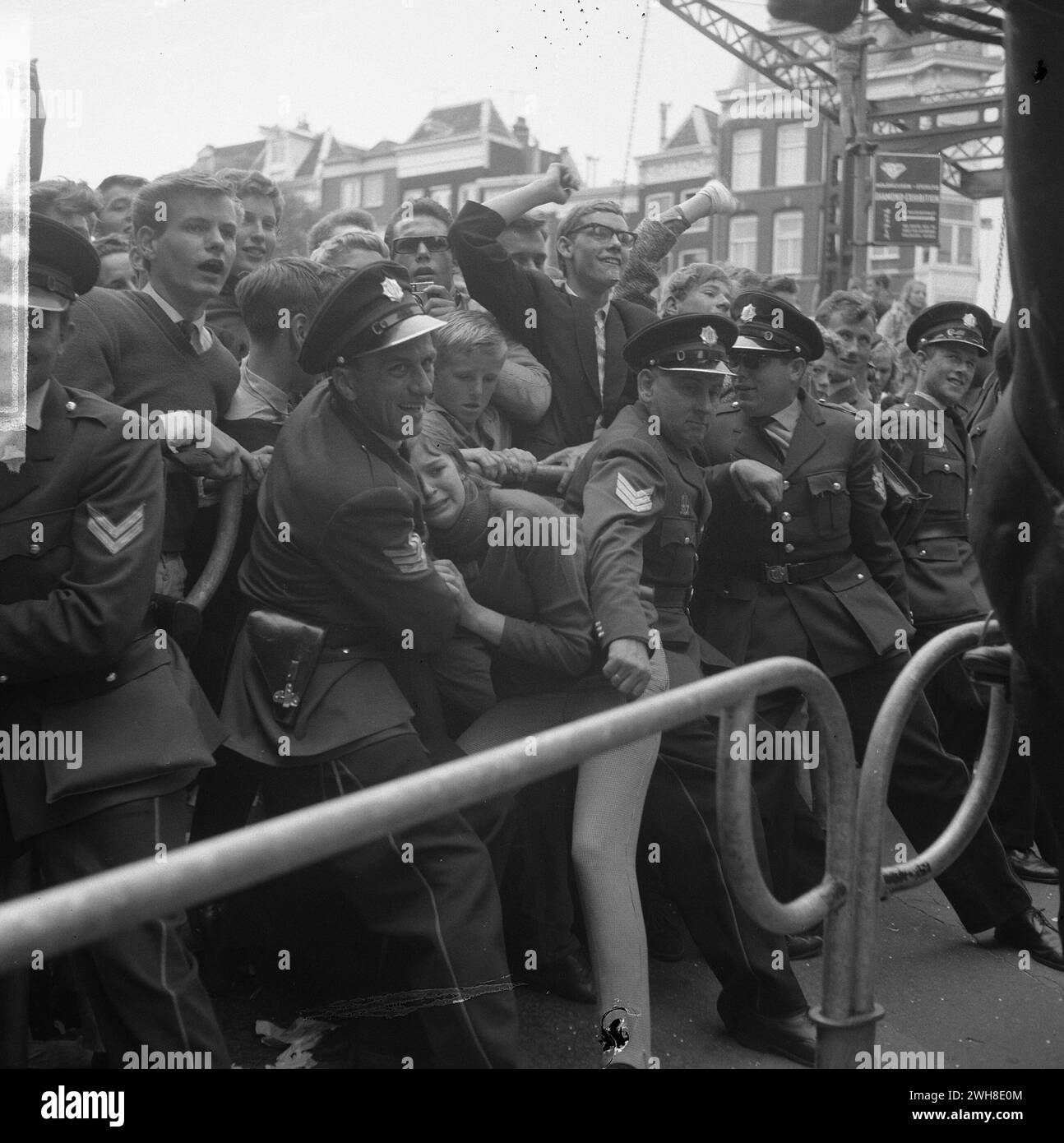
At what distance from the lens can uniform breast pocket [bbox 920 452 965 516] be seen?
5934 mm

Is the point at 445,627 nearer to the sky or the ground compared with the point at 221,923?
nearer to the sky

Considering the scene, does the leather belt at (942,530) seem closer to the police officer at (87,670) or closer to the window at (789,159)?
the police officer at (87,670)

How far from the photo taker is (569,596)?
3.88 m

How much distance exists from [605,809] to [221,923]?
36.2 inches

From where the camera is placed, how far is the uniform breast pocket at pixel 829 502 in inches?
193

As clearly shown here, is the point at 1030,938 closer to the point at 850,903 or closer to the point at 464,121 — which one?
the point at 850,903

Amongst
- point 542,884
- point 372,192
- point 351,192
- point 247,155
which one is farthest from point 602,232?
point 351,192

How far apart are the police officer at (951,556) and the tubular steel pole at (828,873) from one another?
2671 millimetres

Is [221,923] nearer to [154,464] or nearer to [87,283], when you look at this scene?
[154,464]

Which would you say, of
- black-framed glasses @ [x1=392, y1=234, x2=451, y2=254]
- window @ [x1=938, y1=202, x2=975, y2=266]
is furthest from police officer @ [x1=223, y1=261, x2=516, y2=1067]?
window @ [x1=938, y1=202, x2=975, y2=266]

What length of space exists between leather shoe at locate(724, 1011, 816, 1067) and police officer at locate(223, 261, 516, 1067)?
55 cm

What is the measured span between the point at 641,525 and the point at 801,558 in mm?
1003

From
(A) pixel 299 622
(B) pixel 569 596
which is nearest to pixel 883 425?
(B) pixel 569 596

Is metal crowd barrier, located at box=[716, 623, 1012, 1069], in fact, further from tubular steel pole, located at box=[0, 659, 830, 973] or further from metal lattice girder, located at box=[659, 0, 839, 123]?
metal lattice girder, located at box=[659, 0, 839, 123]
